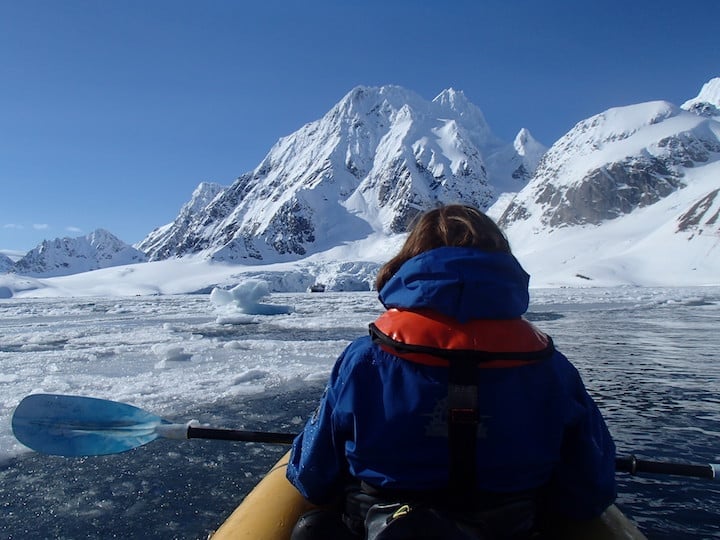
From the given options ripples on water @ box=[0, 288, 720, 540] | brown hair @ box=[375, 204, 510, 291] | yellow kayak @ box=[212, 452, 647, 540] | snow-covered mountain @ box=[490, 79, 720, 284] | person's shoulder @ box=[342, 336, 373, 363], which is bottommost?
ripples on water @ box=[0, 288, 720, 540]

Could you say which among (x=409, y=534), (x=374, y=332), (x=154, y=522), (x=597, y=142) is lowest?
(x=154, y=522)

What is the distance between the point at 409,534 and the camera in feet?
4.33

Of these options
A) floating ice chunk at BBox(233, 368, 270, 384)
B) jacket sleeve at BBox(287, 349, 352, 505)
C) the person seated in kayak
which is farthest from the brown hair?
floating ice chunk at BBox(233, 368, 270, 384)

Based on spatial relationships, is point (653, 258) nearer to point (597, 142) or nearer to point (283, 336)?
point (597, 142)

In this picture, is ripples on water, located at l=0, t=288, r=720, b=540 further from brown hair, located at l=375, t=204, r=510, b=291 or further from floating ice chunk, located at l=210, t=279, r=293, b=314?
floating ice chunk, located at l=210, t=279, r=293, b=314

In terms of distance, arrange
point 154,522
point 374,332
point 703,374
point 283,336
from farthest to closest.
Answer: point 283,336 < point 703,374 < point 154,522 < point 374,332

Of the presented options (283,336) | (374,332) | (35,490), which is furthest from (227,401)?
(283,336)

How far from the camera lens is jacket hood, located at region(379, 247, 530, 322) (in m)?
1.44

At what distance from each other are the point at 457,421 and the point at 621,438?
331 centimetres

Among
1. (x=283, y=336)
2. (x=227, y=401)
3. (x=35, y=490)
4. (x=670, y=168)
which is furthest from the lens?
(x=670, y=168)

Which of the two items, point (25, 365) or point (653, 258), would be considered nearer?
point (25, 365)

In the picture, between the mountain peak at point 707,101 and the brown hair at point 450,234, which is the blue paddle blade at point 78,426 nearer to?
the brown hair at point 450,234

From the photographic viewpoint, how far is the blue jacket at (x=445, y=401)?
4.63 ft

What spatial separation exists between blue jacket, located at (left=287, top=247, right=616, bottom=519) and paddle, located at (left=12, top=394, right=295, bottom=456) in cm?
146
